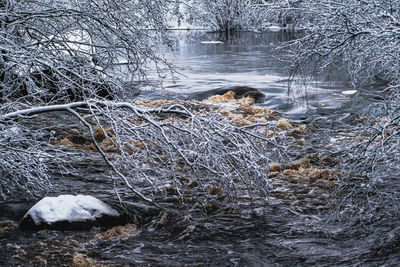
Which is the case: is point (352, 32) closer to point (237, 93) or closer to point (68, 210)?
point (68, 210)

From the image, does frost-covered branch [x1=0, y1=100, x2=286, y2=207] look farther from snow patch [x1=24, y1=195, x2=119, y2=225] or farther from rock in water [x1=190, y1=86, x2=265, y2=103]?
rock in water [x1=190, y1=86, x2=265, y2=103]

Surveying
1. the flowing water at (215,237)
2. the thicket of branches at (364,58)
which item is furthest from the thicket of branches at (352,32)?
the flowing water at (215,237)

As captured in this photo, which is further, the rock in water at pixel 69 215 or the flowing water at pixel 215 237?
the rock in water at pixel 69 215

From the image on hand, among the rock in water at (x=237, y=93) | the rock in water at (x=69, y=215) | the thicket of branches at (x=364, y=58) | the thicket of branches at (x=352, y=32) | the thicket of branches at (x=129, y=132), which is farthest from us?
the rock in water at (x=237, y=93)

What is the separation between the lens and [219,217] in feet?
19.5

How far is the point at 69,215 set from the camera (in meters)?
5.61

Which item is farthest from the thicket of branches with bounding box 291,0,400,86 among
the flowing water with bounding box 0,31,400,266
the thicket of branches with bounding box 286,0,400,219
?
the flowing water with bounding box 0,31,400,266

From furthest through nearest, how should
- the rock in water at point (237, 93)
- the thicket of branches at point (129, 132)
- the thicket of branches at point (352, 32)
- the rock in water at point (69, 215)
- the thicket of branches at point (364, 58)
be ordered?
the rock in water at point (237, 93)
the rock in water at point (69, 215)
the thicket of branches at point (129, 132)
the thicket of branches at point (352, 32)
the thicket of branches at point (364, 58)

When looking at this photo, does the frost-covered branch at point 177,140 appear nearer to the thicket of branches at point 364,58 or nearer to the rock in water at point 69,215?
the rock in water at point 69,215

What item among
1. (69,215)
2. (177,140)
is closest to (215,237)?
(177,140)

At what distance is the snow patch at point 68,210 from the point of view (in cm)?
556

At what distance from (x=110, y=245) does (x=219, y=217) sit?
50.3 inches

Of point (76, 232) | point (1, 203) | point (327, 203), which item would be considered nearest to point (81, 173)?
point (1, 203)

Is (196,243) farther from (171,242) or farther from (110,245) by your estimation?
(110,245)
